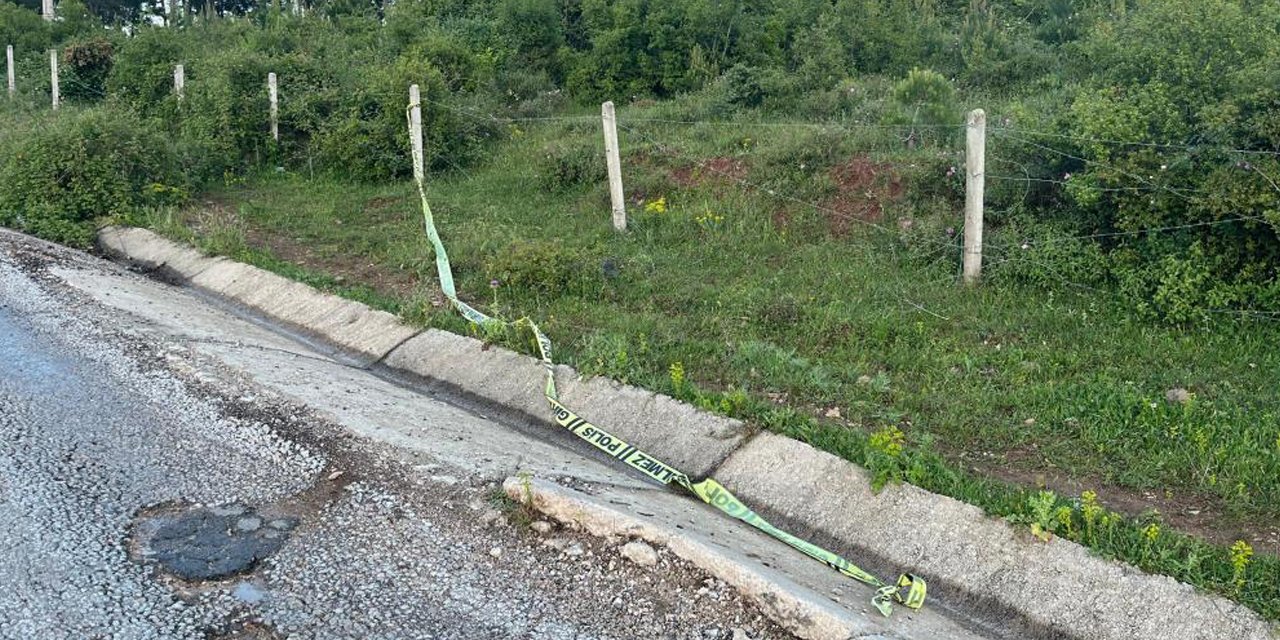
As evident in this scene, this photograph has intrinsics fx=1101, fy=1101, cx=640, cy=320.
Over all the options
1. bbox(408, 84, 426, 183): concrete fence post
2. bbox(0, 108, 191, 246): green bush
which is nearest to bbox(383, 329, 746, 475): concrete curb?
bbox(408, 84, 426, 183): concrete fence post

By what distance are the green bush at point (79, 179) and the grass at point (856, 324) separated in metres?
0.69

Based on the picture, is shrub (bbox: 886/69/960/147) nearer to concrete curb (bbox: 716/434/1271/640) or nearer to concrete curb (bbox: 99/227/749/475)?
concrete curb (bbox: 99/227/749/475)

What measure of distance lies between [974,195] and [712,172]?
3.71 meters

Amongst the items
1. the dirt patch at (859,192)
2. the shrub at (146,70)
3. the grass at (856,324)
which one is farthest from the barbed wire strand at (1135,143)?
the shrub at (146,70)

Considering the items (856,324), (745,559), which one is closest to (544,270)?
(856,324)

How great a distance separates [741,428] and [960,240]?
330 cm

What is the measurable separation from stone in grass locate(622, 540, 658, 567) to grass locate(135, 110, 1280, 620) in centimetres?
129

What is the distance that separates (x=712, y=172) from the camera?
36.3 feet

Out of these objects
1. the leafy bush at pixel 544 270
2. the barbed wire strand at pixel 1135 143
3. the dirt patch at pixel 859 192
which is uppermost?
the barbed wire strand at pixel 1135 143

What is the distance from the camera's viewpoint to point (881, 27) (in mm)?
16047

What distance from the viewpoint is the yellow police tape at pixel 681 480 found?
4406mm

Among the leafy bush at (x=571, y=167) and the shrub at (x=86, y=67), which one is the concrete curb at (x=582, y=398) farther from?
the shrub at (x=86, y=67)

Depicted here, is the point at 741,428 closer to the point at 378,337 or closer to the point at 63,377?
the point at 378,337

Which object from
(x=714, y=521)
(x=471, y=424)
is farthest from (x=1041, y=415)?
(x=471, y=424)
